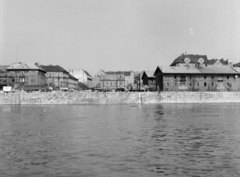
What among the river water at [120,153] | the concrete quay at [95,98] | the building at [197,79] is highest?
the building at [197,79]

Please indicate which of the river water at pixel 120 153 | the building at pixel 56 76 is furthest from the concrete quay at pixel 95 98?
the river water at pixel 120 153

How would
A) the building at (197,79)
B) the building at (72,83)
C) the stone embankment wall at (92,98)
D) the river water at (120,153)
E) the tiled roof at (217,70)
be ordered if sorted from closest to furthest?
the river water at (120,153), the stone embankment wall at (92,98), the building at (197,79), the tiled roof at (217,70), the building at (72,83)

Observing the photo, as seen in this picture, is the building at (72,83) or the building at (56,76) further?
the building at (72,83)

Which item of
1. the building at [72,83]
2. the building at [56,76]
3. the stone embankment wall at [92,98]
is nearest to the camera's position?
the stone embankment wall at [92,98]

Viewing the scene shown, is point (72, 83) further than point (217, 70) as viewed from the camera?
Yes

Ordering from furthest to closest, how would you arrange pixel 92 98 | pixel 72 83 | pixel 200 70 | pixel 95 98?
pixel 72 83 → pixel 200 70 → pixel 92 98 → pixel 95 98

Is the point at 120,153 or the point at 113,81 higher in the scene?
the point at 113,81

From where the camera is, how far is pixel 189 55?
436ft

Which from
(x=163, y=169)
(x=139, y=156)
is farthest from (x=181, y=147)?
(x=163, y=169)

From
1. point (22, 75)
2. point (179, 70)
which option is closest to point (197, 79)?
point (179, 70)

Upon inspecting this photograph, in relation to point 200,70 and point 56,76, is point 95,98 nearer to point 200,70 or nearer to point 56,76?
point 200,70

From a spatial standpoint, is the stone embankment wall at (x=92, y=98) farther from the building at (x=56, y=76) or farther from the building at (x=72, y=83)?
the building at (x=72, y=83)

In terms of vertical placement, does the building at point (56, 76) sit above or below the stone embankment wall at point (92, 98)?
above

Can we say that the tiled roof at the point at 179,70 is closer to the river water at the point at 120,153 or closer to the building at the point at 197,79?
the building at the point at 197,79
